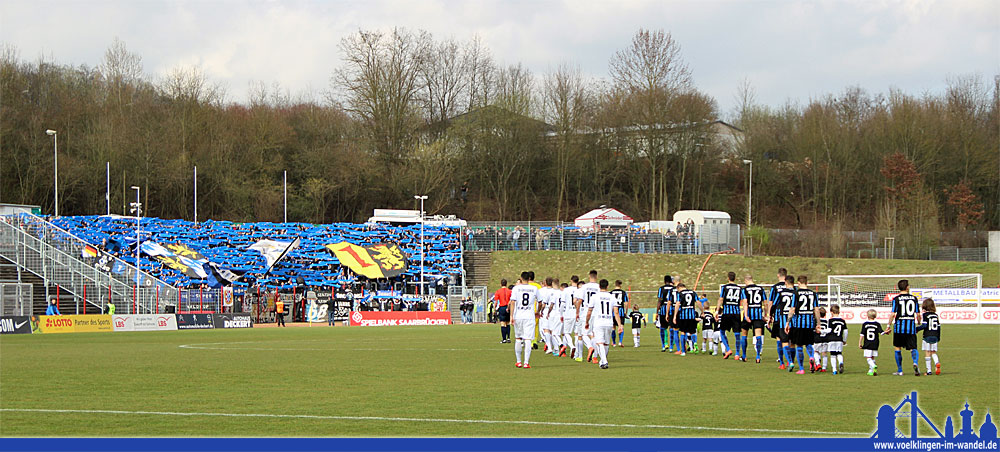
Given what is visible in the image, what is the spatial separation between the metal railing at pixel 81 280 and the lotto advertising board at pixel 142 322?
123 inches

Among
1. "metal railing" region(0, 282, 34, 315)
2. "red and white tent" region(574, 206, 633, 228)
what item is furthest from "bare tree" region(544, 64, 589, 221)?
"metal railing" region(0, 282, 34, 315)

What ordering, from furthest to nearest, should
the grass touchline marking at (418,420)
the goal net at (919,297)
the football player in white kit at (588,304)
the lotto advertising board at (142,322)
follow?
the goal net at (919,297) → the lotto advertising board at (142,322) → the football player in white kit at (588,304) → the grass touchline marking at (418,420)

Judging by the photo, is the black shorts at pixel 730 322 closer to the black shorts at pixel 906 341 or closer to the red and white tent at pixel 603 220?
the black shorts at pixel 906 341

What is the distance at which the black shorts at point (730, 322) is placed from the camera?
74.2 feet

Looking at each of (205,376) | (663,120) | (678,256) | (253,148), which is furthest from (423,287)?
(205,376)

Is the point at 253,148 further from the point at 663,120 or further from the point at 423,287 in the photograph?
the point at 663,120

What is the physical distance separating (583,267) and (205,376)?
4456 cm

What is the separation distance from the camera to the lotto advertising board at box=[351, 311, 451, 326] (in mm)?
49125

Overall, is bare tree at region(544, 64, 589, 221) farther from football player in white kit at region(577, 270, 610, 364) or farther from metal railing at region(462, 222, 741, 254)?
football player in white kit at region(577, 270, 610, 364)

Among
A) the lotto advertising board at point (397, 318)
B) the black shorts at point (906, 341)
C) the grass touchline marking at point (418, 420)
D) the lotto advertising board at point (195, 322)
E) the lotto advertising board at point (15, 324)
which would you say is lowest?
the lotto advertising board at point (397, 318)

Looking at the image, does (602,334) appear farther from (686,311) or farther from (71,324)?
(71,324)

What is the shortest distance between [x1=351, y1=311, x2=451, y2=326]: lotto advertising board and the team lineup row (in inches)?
970

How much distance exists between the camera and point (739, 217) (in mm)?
80438
